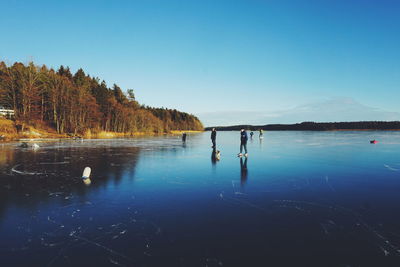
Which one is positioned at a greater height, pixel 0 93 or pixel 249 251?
pixel 0 93

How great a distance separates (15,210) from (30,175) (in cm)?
556

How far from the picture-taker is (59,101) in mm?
59375

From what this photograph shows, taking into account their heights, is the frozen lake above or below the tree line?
below

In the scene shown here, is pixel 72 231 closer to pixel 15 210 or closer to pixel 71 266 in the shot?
pixel 71 266

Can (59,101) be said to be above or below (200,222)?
above

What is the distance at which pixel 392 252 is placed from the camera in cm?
385

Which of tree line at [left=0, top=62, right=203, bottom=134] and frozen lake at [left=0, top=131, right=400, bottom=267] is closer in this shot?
frozen lake at [left=0, top=131, right=400, bottom=267]

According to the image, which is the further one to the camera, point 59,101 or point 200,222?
point 59,101

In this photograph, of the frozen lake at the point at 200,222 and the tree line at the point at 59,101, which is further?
the tree line at the point at 59,101

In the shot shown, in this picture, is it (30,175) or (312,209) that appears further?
(30,175)

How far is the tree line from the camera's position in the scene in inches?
1974

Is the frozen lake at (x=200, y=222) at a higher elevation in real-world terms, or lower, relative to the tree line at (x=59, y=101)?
lower

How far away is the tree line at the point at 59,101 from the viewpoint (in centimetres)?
5014

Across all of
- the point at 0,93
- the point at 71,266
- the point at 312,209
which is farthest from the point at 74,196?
the point at 0,93
